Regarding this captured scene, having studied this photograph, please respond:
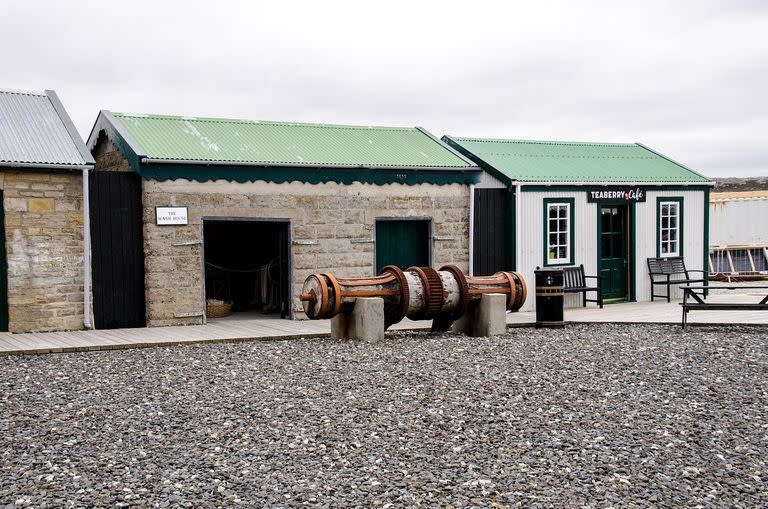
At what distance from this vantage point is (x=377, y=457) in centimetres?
614

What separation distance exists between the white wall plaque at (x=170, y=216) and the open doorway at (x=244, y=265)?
10.00ft

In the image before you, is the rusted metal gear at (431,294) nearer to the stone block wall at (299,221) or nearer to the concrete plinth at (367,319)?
the concrete plinth at (367,319)

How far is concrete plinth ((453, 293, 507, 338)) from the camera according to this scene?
12641 millimetres

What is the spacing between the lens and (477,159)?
17297 millimetres

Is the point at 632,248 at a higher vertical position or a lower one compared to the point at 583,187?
lower

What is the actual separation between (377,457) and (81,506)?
2061 millimetres

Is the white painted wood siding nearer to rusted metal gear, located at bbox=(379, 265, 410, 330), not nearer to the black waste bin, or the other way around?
the black waste bin

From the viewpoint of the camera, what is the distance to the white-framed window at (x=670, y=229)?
1861 centimetres

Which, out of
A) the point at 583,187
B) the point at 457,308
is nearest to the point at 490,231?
the point at 583,187

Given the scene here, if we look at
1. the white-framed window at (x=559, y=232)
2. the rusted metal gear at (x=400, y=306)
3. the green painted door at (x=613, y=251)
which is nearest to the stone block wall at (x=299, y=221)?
the white-framed window at (x=559, y=232)

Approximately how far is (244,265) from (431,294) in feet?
20.8

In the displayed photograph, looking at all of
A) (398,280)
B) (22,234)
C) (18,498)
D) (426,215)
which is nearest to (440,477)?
(18,498)

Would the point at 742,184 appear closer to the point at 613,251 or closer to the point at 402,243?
the point at 613,251

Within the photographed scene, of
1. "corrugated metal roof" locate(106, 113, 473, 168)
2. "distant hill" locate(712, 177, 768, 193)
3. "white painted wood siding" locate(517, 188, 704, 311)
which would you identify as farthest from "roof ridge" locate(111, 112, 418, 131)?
"distant hill" locate(712, 177, 768, 193)
